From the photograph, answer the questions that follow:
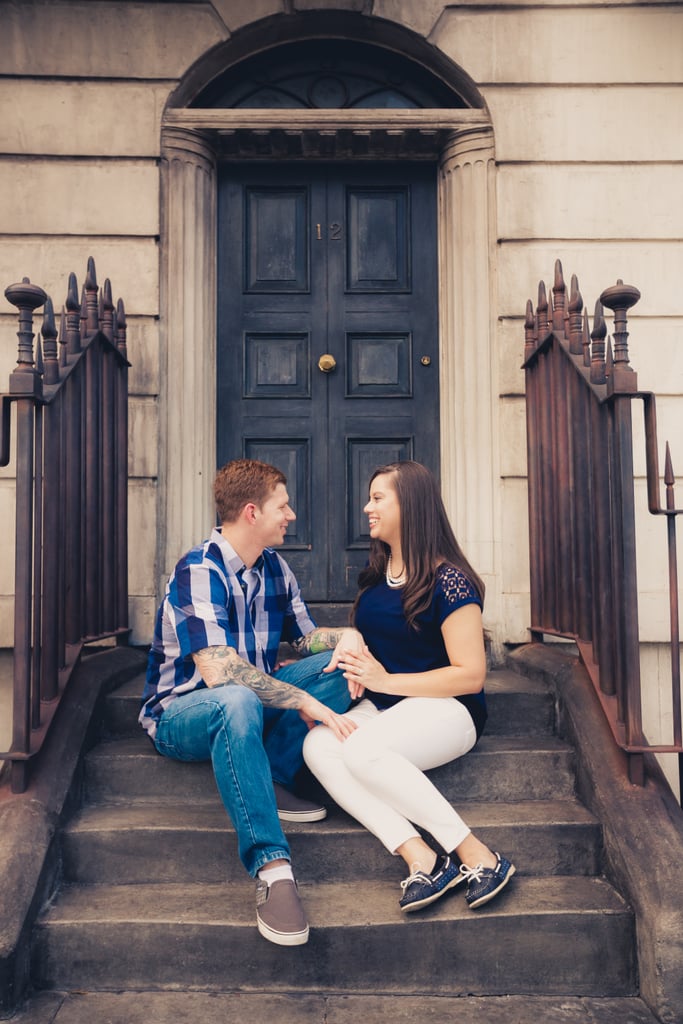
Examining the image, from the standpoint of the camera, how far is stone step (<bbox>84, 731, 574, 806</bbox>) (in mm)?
3385

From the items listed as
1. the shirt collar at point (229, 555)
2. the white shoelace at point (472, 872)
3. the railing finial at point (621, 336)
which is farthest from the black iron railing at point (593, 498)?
the shirt collar at point (229, 555)

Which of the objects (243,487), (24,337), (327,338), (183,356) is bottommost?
(243,487)

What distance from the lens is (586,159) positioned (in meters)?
4.83

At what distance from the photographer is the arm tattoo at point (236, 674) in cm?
300

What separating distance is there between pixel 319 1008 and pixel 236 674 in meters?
1.03

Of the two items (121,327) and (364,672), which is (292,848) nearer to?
(364,672)

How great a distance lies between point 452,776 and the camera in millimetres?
3396

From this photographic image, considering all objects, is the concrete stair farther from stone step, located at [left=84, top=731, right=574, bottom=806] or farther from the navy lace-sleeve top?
the navy lace-sleeve top

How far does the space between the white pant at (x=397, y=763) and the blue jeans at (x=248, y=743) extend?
145 mm

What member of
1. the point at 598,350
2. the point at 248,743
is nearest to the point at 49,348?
the point at 248,743

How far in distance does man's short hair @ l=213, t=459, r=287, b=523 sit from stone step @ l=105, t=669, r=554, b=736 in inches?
38.8

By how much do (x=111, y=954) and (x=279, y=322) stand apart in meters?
3.44

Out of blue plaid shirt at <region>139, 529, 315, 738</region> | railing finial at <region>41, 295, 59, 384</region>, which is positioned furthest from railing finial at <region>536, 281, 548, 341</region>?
railing finial at <region>41, 295, 59, 384</region>

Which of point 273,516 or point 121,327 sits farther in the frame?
point 121,327
